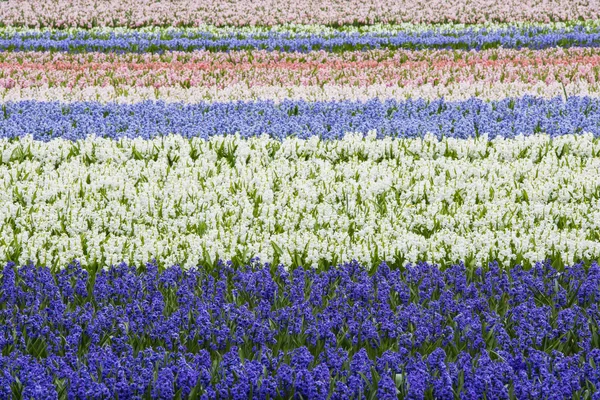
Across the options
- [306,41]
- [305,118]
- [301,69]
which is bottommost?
[306,41]

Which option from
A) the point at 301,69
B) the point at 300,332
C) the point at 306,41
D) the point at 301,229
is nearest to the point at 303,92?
the point at 301,69

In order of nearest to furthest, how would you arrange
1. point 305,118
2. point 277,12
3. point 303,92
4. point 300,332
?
point 300,332 → point 305,118 → point 303,92 → point 277,12

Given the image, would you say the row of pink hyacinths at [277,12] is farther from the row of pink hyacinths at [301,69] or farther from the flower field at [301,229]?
the flower field at [301,229]

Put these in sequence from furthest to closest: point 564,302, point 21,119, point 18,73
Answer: point 18,73, point 21,119, point 564,302

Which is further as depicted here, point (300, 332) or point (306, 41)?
point (306, 41)

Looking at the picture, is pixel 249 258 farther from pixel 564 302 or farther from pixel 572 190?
pixel 572 190

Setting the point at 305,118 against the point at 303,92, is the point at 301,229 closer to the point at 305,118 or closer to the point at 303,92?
the point at 305,118

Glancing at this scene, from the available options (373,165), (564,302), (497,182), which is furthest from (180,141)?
(564,302)
